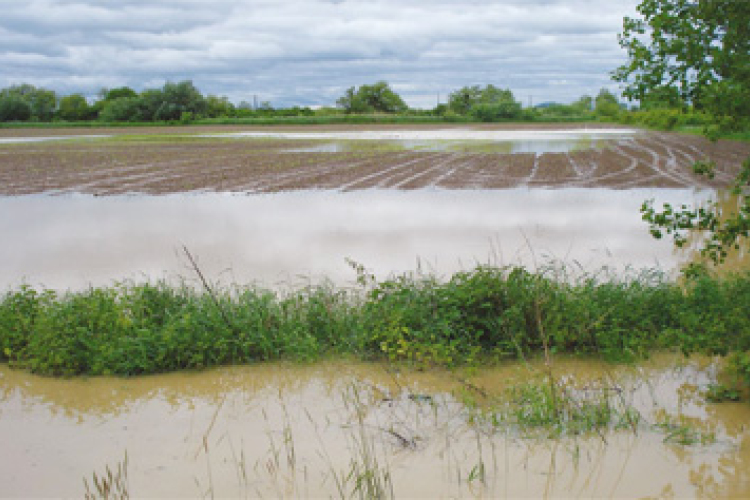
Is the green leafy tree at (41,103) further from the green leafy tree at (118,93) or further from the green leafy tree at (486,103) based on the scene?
the green leafy tree at (486,103)

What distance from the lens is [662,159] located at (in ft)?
81.3

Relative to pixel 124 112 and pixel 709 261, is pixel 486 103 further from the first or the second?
pixel 709 261

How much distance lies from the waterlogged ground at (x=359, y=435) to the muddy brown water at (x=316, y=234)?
77.2 inches

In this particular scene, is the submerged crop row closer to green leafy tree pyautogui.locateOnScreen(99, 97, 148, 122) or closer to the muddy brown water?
the muddy brown water

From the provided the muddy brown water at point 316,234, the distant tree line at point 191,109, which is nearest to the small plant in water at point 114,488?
the muddy brown water at point 316,234

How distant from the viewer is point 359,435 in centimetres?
497

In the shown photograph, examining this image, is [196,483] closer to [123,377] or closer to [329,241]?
[123,377]

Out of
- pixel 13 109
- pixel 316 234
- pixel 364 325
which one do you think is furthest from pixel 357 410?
pixel 13 109

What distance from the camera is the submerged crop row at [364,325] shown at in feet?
20.3

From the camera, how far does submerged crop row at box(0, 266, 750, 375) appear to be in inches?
244

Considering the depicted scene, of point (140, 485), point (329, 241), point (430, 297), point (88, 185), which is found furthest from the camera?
point (88, 185)

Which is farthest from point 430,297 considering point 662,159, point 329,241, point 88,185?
point 662,159

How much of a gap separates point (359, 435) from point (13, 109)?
73264mm

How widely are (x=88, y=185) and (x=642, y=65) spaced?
16909 millimetres
